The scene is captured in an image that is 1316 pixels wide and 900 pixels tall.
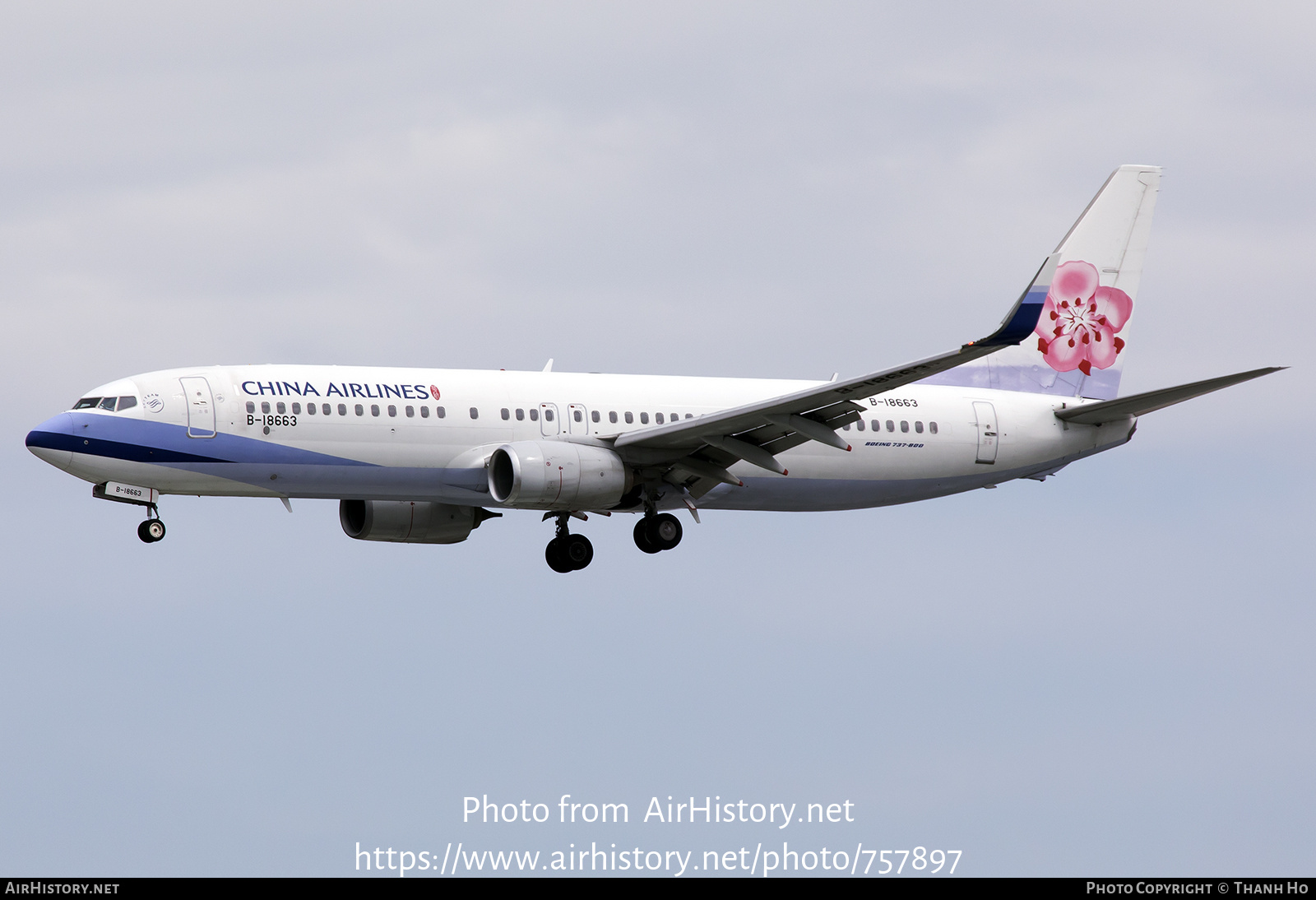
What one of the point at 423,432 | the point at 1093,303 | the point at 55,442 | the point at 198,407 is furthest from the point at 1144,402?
the point at 55,442

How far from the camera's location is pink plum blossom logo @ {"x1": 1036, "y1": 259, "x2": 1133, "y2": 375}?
47188 mm

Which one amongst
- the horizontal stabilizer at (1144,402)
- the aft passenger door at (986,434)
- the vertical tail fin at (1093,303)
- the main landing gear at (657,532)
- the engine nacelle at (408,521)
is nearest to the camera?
the horizontal stabilizer at (1144,402)

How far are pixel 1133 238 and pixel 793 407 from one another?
15.1 metres

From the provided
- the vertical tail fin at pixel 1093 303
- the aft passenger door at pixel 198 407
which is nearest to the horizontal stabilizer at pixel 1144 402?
the vertical tail fin at pixel 1093 303

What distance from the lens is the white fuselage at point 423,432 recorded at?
37875mm

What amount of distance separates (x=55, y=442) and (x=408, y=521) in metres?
9.38

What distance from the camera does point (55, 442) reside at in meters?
37.6

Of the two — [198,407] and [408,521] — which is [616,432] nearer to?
[408,521]

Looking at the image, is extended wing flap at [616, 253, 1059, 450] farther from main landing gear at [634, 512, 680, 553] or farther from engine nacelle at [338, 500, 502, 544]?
engine nacelle at [338, 500, 502, 544]

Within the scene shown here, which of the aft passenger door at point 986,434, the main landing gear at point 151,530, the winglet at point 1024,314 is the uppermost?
the winglet at point 1024,314

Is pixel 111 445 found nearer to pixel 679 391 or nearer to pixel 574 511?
pixel 574 511

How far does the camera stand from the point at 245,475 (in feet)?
125

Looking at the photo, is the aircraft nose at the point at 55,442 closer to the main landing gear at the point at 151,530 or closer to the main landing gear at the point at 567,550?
the main landing gear at the point at 151,530

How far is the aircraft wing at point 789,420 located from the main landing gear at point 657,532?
1.67 metres
